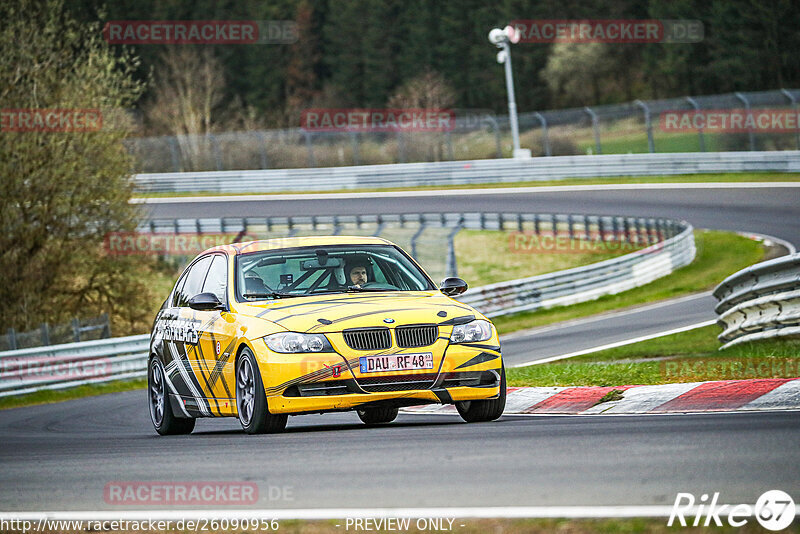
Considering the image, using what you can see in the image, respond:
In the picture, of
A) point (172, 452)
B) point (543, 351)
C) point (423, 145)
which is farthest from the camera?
point (423, 145)

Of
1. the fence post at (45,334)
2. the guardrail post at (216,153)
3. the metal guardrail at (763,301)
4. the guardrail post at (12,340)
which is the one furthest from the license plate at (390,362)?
the guardrail post at (216,153)

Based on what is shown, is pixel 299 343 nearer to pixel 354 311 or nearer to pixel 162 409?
pixel 354 311

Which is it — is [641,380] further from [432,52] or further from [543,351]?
[432,52]

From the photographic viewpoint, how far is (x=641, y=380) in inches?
440

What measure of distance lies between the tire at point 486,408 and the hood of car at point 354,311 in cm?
66

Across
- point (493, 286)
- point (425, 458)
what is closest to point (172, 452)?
point (425, 458)

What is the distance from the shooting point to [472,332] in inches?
370

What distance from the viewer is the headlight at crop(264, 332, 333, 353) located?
29.5 ft

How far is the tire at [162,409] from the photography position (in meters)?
11.1

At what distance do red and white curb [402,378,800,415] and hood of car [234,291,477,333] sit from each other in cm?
142

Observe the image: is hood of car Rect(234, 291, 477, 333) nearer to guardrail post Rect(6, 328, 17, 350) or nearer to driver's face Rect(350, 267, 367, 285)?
driver's face Rect(350, 267, 367, 285)

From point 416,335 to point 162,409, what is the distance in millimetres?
3186

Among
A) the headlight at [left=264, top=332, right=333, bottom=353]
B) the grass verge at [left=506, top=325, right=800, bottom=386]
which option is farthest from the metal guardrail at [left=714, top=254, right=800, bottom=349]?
the headlight at [left=264, top=332, right=333, bottom=353]

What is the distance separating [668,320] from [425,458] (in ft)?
54.1
